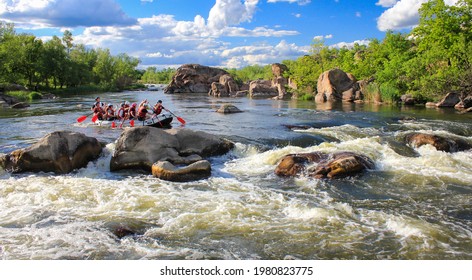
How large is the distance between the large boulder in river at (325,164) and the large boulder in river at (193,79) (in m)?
71.1

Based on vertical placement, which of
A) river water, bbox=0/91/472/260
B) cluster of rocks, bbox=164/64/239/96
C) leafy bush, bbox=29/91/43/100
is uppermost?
cluster of rocks, bbox=164/64/239/96

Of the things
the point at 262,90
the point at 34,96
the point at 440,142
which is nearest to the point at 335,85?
the point at 262,90

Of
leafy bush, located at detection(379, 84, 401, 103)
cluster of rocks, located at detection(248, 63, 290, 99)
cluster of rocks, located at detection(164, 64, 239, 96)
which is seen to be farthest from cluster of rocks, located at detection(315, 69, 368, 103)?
cluster of rocks, located at detection(164, 64, 239, 96)

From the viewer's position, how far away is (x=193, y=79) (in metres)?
86.6

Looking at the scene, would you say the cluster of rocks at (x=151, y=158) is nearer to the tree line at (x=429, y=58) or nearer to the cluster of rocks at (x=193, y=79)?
the tree line at (x=429, y=58)

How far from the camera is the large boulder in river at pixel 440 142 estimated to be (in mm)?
16406

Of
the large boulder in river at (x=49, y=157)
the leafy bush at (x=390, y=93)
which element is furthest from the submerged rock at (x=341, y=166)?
the leafy bush at (x=390, y=93)

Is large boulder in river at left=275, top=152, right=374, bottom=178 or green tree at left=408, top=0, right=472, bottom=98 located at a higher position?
green tree at left=408, top=0, right=472, bottom=98

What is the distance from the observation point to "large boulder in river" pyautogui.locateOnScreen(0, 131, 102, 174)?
13164 millimetres

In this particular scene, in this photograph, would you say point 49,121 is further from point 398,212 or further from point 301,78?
point 301,78

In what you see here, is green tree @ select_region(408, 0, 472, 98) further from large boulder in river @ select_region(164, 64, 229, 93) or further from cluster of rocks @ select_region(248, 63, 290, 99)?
large boulder in river @ select_region(164, 64, 229, 93)

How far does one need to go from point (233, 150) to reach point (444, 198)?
847cm

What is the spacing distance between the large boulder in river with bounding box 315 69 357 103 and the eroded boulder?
1366 inches
